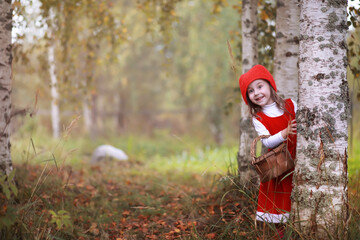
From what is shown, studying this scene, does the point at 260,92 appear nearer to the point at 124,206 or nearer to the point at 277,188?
the point at 277,188

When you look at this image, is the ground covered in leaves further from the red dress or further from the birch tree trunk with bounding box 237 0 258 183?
the birch tree trunk with bounding box 237 0 258 183

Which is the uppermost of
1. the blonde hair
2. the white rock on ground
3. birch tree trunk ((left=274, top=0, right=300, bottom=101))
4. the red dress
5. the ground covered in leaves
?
birch tree trunk ((left=274, top=0, right=300, bottom=101))

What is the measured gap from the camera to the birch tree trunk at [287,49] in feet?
10.8

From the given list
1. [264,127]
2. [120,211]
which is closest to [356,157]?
[264,127]

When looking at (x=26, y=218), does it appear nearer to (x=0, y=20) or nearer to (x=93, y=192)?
(x=93, y=192)

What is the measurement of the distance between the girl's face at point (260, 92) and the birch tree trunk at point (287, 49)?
67 cm

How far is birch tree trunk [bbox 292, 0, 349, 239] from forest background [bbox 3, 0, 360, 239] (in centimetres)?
47

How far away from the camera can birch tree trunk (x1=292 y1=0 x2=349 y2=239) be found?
7.03 ft

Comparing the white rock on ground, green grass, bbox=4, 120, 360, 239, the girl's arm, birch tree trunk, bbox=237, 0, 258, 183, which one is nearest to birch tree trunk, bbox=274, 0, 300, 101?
birch tree trunk, bbox=237, 0, 258, 183

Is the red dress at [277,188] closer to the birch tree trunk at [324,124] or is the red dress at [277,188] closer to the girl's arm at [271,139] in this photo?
the girl's arm at [271,139]

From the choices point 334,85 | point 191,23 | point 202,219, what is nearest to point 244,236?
point 202,219

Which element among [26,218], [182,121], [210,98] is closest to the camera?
[26,218]

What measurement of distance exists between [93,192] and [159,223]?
4.63 ft

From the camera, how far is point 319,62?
219 cm
